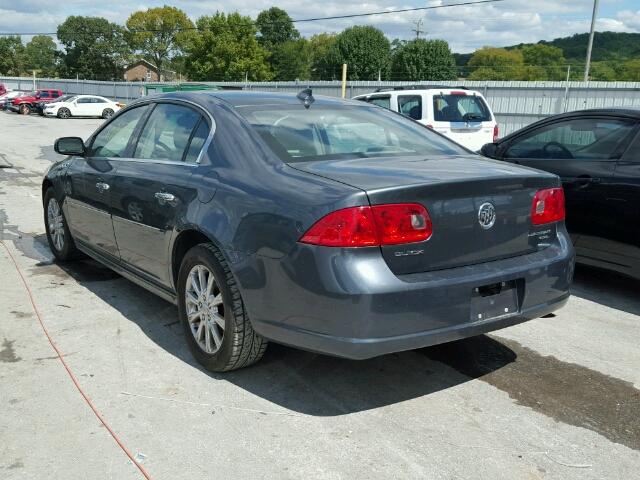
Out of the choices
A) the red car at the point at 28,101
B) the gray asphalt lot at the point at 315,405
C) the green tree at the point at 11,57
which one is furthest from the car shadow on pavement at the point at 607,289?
the green tree at the point at 11,57

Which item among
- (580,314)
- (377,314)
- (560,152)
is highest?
(560,152)

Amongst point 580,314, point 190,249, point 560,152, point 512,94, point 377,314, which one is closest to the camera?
point 377,314

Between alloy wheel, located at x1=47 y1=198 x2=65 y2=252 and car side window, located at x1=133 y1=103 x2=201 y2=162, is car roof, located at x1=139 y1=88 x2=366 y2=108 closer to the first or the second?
car side window, located at x1=133 y1=103 x2=201 y2=162

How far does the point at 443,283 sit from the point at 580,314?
7.74 feet

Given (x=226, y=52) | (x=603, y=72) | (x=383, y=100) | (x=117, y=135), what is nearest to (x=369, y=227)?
(x=117, y=135)

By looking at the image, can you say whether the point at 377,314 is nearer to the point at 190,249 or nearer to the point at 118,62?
the point at 190,249

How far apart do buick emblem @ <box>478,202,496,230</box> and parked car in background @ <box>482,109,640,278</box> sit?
2.27 m

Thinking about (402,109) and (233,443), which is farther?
(402,109)

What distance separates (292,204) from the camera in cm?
292

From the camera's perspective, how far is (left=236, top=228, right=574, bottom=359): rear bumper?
2746mm

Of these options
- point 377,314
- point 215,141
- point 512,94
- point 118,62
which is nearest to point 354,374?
point 377,314

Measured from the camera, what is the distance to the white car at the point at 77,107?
35906mm

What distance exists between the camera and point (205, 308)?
3.47 metres

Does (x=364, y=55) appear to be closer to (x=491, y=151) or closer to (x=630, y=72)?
(x=630, y=72)
